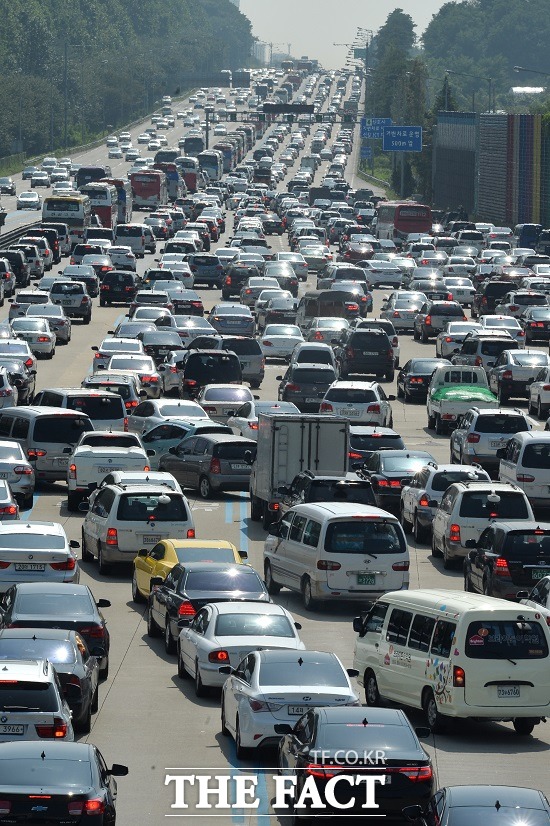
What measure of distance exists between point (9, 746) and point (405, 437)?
30118 millimetres

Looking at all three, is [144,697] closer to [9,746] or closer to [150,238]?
[9,746]

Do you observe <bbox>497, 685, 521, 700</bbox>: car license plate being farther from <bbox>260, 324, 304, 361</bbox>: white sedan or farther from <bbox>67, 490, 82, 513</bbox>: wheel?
<bbox>260, 324, 304, 361</bbox>: white sedan

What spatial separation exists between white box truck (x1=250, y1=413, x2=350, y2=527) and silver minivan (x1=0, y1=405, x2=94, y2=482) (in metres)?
5.30

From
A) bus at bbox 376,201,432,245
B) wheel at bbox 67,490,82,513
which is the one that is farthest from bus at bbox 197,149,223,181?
wheel at bbox 67,490,82,513

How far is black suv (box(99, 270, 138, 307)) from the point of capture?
235ft

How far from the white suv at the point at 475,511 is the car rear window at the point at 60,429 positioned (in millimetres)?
9839

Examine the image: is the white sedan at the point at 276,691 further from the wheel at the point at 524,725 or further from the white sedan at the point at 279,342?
the white sedan at the point at 279,342

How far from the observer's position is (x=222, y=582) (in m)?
23.0

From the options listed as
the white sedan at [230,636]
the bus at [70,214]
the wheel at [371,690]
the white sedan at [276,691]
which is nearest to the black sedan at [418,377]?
the white sedan at [230,636]

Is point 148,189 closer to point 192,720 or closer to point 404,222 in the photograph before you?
point 404,222

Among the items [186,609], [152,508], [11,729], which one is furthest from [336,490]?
[11,729]

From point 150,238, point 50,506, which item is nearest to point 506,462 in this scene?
point 50,506

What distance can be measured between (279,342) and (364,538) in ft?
105

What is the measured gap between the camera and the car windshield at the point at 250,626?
67.1 ft
